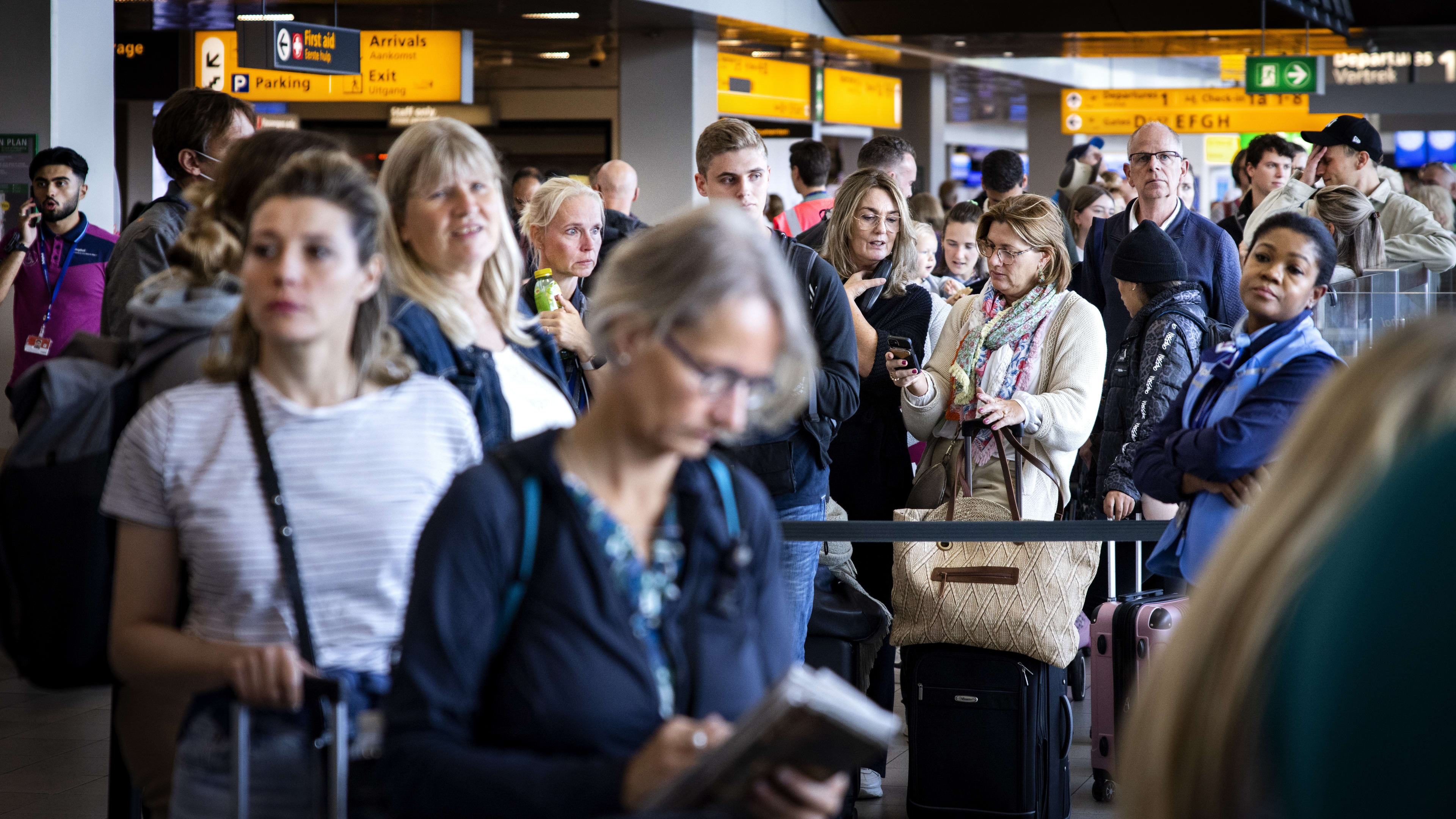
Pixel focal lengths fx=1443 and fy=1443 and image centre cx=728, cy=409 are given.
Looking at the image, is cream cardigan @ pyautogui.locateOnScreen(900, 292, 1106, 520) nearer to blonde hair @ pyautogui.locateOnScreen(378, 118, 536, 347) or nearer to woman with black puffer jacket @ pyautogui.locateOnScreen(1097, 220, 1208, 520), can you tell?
woman with black puffer jacket @ pyautogui.locateOnScreen(1097, 220, 1208, 520)

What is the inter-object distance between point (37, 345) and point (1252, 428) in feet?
21.2

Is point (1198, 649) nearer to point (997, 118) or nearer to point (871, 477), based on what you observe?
point (871, 477)

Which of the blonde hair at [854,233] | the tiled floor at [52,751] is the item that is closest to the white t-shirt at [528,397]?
the tiled floor at [52,751]

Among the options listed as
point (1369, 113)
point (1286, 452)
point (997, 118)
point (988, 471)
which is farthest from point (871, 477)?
point (997, 118)

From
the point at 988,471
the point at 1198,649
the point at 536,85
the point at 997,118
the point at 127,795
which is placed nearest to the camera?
the point at 1198,649

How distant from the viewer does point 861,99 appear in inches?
719

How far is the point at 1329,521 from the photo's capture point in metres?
1.10

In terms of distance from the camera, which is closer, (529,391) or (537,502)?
(537,502)

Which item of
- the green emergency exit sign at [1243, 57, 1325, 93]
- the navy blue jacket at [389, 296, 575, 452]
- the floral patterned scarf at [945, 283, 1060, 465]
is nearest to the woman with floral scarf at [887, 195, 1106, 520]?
the floral patterned scarf at [945, 283, 1060, 465]

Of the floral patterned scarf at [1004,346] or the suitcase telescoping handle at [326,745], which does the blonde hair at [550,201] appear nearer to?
the floral patterned scarf at [1004,346]

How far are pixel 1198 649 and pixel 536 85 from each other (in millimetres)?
16073

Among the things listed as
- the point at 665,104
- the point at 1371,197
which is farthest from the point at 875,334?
the point at 665,104

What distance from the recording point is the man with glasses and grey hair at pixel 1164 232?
5797mm

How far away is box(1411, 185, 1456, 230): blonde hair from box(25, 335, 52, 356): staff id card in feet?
30.6
